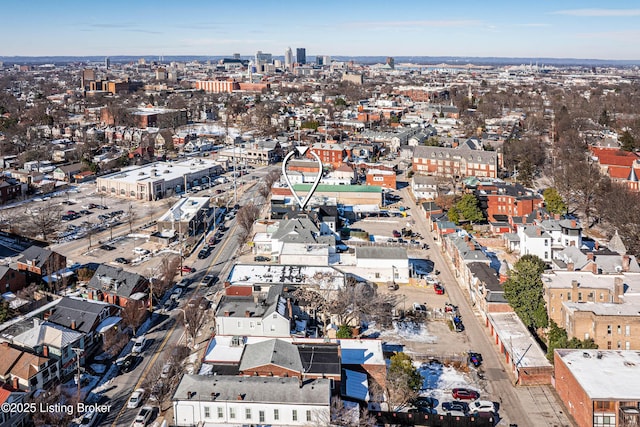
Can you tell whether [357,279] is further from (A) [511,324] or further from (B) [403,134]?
(B) [403,134]

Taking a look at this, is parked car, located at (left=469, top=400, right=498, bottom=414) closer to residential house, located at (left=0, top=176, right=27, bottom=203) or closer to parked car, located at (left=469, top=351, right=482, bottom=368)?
parked car, located at (left=469, top=351, right=482, bottom=368)

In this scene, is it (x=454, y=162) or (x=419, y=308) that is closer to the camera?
(x=419, y=308)

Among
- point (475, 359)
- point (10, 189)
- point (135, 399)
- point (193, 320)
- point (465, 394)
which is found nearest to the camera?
point (135, 399)

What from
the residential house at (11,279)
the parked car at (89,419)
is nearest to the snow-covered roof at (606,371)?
the parked car at (89,419)

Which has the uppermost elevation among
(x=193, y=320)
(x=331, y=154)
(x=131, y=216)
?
(x=331, y=154)

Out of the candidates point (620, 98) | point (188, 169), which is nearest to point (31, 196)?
point (188, 169)

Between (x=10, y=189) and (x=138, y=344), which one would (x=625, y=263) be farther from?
(x=10, y=189)

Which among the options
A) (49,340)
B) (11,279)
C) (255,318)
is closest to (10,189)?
(11,279)

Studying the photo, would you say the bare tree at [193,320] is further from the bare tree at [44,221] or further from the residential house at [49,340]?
the bare tree at [44,221]
